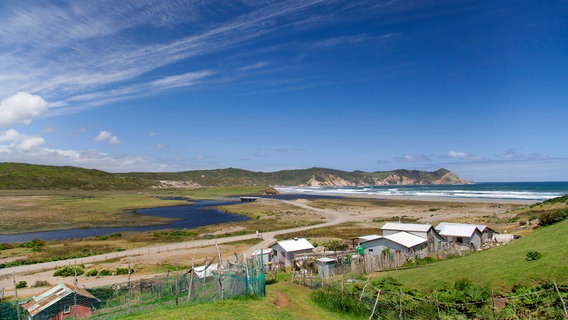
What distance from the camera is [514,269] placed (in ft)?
60.6

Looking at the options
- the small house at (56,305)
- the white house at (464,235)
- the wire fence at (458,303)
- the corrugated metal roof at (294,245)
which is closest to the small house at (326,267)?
the corrugated metal roof at (294,245)

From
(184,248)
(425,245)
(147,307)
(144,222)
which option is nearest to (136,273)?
(184,248)

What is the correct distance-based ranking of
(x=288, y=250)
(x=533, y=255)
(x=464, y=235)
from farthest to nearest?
(x=464, y=235) < (x=288, y=250) < (x=533, y=255)

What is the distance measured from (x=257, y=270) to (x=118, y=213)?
10658cm

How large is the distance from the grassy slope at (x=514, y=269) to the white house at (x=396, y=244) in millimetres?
11517

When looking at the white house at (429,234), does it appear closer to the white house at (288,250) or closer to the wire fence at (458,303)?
the white house at (288,250)

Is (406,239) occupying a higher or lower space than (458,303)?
lower

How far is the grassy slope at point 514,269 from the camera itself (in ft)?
55.9

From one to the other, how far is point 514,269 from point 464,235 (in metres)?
24.5

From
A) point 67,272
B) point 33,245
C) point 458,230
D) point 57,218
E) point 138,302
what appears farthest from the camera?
point 57,218

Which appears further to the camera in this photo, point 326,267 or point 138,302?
point 326,267

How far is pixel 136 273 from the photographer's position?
129ft

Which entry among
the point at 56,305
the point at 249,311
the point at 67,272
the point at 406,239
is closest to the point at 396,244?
the point at 406,239

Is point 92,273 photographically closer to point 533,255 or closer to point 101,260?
point 101,260
